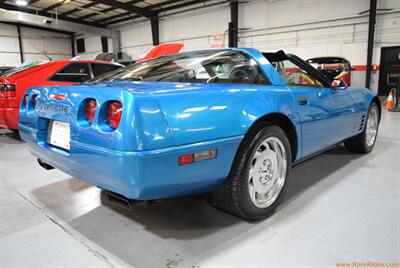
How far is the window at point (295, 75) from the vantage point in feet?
7.62

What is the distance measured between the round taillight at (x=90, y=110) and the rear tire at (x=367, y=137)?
2871 millimetres

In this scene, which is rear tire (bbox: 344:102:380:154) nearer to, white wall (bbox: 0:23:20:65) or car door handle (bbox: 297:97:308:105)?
car door handle (bbox: 297:97:308:105)

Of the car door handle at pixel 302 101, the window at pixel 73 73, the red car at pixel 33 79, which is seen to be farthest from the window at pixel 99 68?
the car door handle at pixel 302 101

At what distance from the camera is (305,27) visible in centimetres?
1035

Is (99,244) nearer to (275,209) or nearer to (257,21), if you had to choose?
(275,209)

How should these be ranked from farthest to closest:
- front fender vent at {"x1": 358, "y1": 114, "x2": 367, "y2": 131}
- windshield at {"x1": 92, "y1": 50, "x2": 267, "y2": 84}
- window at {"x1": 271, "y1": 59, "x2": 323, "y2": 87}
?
front fender vent at {"x1": 358, "y1": 114, "x2": 367, "y2": 131}
window at {"x1": 271, "y1": 59, "x2": 323, "y2": 87}
windshield at {"x1": 92, "y1": 50, "x2": 267, "y2": 84}

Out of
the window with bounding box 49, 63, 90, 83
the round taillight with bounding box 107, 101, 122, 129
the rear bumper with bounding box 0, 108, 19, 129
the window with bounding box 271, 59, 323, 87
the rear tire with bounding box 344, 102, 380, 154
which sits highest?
the window with bounding box 49, 63, 90, 83

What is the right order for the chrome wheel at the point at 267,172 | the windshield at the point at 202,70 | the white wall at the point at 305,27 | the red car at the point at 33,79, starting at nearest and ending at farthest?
the chrome wheel at the point at 267,172, the windshield at the point at 202,70, the red car at the point at 33,79, the white wall at the point at 305,27

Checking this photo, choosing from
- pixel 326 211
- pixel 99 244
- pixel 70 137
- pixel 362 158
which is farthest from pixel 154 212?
pixel 362 158

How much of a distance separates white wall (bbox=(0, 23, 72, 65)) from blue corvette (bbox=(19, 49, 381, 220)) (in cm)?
1949

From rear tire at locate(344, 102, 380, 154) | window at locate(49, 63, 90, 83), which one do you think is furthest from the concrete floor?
window at locate(49, 63, 90, 83)

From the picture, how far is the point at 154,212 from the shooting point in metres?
1.90

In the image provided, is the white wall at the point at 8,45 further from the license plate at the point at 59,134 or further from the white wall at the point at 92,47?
the license plate at the point at 59,134

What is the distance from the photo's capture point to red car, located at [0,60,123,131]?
3.77m
